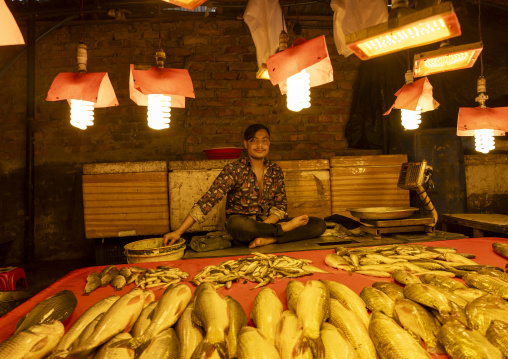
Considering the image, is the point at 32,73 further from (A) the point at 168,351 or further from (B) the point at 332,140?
(A) the point at 168,351

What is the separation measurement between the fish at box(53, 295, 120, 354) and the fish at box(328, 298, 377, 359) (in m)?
1.13

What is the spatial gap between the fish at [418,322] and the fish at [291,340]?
1.68 feet

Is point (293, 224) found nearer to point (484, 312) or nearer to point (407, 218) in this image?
point (407, 218)

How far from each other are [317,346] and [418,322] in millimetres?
543

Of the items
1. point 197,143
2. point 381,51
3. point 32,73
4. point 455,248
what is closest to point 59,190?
point 32,73

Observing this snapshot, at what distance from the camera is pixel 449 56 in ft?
8.87

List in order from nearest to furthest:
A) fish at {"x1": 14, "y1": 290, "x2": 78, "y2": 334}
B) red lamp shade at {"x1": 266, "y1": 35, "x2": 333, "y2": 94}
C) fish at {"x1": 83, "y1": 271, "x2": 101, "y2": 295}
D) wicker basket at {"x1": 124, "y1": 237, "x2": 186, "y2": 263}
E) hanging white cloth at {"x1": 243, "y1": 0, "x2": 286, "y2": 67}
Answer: fish at {"x1": 14, "y1": 290, "x2": 78, "y2": 334} < fish at {"x1": 83, "y1": 271, "x2": 101, "y2": 295} < red lamp shade at {"x1": 266, "y1": 35, "x2": 333, "y2": 94} < wicker basket at {"x1": 124, "y1": 237, "x2": 186, "y2": 263} < hanging white cloth at {"x1": 243, "y1": 0, "x2": 286, "y2": 67}

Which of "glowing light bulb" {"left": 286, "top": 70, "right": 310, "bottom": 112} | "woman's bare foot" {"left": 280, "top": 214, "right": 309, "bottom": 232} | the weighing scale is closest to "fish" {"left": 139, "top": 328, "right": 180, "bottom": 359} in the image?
"glowing light bulb" {"left": 286, "top": 70, "right": 310, "bottom": 112}

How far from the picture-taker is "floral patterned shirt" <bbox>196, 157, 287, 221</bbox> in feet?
12.9

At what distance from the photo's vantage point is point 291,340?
3.71 ft

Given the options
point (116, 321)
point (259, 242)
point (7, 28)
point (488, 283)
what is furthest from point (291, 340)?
point (259, 242)

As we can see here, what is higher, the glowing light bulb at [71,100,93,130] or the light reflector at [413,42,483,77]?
the light reflector at [413,42,483,77]

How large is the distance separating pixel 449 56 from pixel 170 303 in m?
3.13

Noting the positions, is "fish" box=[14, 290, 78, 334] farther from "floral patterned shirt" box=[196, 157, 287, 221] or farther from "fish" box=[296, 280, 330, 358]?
"floral patterned shirt" box=[196, 157, 287, 221]
